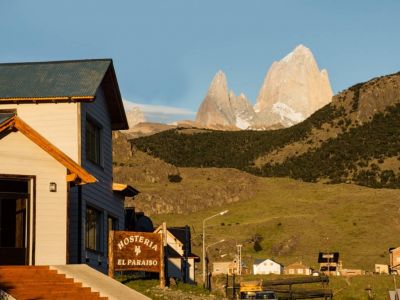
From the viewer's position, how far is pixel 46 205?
2845 cm

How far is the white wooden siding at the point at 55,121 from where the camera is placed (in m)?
32.4

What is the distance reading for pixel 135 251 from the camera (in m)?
29.8

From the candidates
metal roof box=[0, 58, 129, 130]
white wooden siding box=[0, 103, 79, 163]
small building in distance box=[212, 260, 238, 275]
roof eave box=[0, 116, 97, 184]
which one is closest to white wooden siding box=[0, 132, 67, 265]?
roof eave box=[0, 116, 97, 184]

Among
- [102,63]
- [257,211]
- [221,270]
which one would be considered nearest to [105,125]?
[102,63]

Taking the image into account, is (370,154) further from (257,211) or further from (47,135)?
(47,135)

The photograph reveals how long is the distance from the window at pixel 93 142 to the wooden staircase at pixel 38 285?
9407 millimetres

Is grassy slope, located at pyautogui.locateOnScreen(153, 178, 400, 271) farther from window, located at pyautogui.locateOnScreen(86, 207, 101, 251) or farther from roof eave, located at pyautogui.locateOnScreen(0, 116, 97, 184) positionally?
roof eave, located at pyautogui.locateOnScreen(0, 116, 97, 184)

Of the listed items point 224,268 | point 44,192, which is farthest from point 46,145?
A: point 224,268

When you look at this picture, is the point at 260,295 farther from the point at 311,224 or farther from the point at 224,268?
the point at 311,224

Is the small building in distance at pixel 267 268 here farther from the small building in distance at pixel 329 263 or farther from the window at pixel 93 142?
the window at pixel 93 142

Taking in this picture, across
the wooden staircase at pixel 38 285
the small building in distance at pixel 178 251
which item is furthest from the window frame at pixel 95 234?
the small building in distance at pixel 178 251

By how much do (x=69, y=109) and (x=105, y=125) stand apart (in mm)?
5156

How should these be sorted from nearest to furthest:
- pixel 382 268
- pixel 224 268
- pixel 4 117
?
pixel 4 117 < pixel 224 268 < pixel 382 268

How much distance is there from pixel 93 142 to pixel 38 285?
39.9 ft
